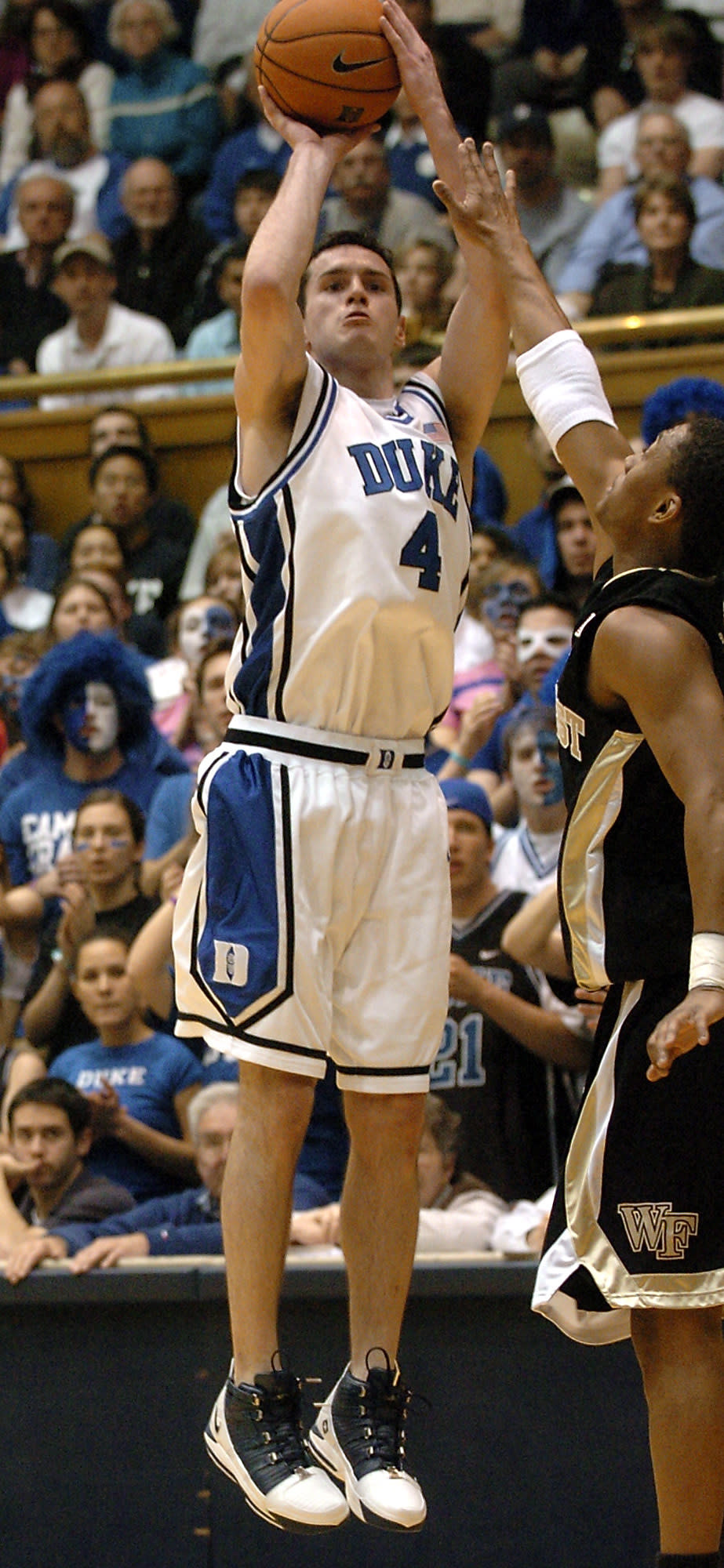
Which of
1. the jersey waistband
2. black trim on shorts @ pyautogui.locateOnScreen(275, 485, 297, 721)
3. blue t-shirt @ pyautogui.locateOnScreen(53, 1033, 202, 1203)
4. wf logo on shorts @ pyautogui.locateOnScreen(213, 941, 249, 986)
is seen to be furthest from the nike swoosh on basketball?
blue t-shirt @ pyautogui.locateOnScreen(53, 1033, 202, 1203)

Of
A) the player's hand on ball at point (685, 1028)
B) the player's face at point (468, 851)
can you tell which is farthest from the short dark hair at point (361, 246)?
the player's face at point (468, 851)

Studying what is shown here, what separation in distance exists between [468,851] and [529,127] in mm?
4511

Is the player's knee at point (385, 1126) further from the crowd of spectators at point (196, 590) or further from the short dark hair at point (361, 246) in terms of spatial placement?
the short dark hair at point (361, 246)

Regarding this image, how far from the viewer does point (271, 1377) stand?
3.39 m

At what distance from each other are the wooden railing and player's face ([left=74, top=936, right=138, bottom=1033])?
3.17 meters

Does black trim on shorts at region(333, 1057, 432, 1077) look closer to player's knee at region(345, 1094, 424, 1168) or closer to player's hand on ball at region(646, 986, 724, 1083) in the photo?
player's knee at region(345, 1094, 424, 1168)

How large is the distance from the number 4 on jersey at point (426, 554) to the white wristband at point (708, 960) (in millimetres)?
912

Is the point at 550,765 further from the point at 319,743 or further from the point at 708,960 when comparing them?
the point at 708,960

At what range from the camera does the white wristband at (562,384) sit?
3.78 metres

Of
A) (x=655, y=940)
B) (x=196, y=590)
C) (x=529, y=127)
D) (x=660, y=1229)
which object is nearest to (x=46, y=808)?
(x=196, y=590)

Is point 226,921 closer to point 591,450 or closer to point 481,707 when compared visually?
point 591,450

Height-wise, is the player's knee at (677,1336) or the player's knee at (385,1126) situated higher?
the player's knee at (385,1126)

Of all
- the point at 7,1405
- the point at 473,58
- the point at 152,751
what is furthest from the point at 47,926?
the point at 473,58

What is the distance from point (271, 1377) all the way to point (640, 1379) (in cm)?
125
